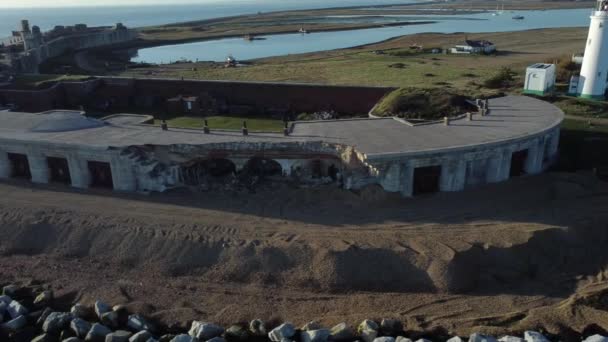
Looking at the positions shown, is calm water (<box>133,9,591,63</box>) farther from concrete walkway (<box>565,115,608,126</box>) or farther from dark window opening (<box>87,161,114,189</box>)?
dark window opening (<box>87,161,114,189</box>)

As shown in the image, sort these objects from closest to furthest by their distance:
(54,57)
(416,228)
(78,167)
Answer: (416,228)
(78,167)
(54,57)

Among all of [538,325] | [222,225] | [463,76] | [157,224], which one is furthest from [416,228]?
[463,76]

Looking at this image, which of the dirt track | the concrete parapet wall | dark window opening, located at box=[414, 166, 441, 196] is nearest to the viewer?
the dirt track

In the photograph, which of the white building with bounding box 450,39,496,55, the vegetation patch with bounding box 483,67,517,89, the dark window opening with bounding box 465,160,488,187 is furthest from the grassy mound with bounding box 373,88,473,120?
the white building with bounding box 450,39,496,55

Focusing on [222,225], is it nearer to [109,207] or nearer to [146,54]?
[109,207]

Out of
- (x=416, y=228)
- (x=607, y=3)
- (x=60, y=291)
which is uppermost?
(x=607, y=3)
